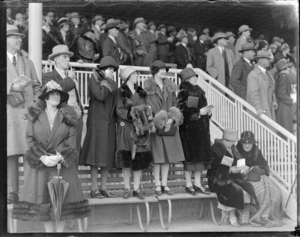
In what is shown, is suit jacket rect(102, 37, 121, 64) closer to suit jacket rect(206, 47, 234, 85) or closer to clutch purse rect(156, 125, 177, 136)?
clutch purse rect(156, 125, 177, 136)

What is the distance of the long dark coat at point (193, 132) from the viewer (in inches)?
406

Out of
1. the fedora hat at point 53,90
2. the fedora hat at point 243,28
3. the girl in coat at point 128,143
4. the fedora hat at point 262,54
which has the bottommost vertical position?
the girl in coat at point 128,143

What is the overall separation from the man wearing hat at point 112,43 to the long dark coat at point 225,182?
76.3 inches

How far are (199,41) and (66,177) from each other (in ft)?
10.1

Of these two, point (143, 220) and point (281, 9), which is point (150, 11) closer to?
point (281, 9)

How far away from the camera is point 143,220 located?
33.0 feet

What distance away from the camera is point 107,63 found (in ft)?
32.7

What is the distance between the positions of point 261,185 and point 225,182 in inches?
20.5

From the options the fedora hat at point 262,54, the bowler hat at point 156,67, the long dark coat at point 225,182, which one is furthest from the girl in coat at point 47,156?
the fedora hat at point 262,54

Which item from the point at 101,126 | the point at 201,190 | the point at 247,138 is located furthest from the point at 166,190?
the point at 247,138

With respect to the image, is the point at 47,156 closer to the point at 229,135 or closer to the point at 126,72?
the point at 126,72

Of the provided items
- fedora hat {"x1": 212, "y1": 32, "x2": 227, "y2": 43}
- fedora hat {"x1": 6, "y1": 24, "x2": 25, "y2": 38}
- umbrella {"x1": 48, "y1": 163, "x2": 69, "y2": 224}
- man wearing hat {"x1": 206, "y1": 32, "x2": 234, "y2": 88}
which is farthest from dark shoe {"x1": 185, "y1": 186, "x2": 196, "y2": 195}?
fedora hat {"x1": 6, "y1": 24, "x2": 25, "y2": 38}

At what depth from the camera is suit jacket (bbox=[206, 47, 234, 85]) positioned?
35.4 feet

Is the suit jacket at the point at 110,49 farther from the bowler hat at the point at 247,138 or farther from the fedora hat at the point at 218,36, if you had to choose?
the bowler hat at the point at 247,138
